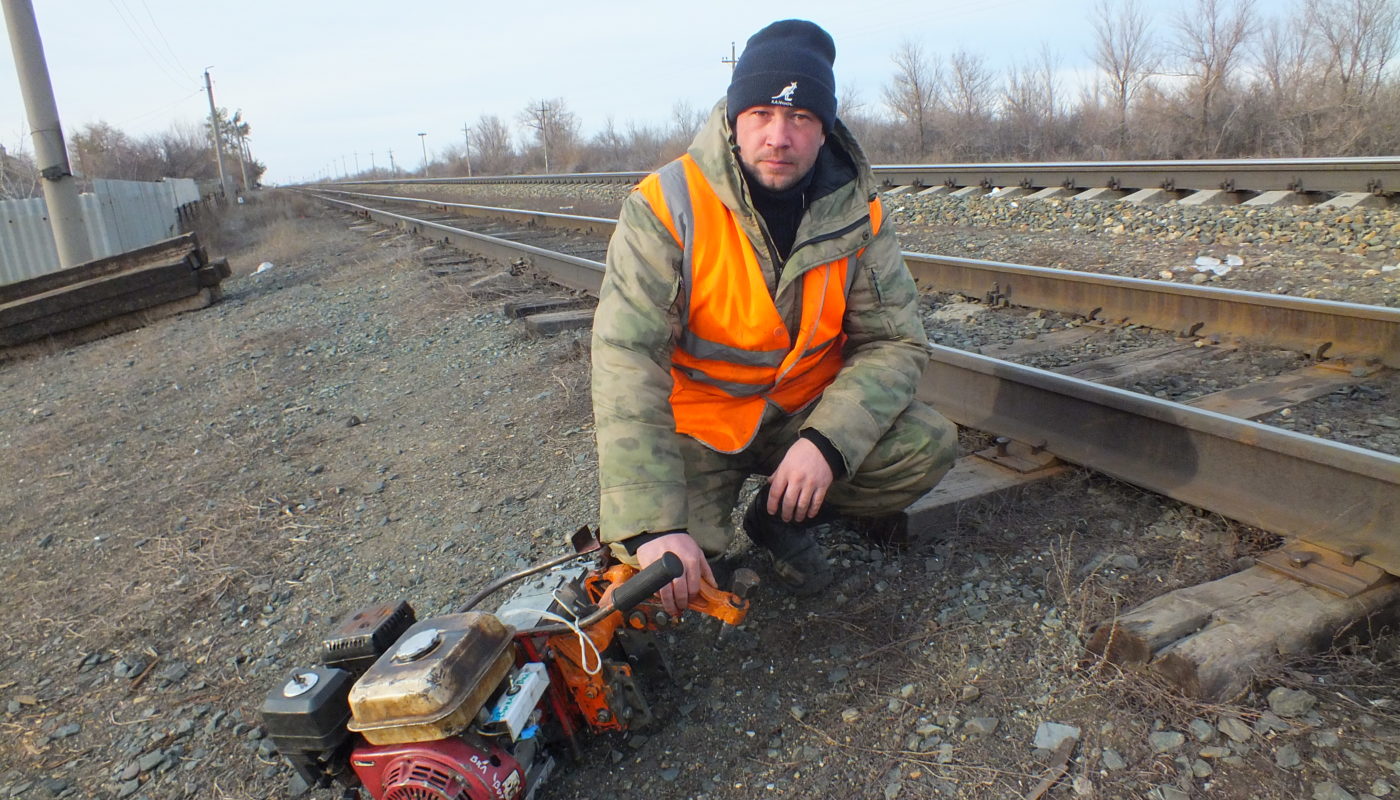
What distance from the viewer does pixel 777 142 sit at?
2311mm

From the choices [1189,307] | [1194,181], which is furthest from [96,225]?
[1189,307]

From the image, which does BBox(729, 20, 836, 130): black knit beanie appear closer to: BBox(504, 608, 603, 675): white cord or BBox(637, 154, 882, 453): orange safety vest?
BBox(637, 154, 882, 453): orange safety vest

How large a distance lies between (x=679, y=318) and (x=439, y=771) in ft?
4.10

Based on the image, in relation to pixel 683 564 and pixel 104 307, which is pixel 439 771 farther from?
pixel 104 307

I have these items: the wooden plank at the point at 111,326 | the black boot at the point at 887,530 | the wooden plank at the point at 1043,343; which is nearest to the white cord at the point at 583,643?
the black boot at the point at 887,530

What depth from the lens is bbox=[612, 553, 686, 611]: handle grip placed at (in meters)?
1.86

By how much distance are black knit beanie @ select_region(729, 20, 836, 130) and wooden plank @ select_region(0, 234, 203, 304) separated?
931 centimetres

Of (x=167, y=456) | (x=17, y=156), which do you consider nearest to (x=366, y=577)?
(x=167, y=456)

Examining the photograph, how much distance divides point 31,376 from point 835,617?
26.5 ft

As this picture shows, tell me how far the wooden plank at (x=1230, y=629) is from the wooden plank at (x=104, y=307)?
32.3 feet

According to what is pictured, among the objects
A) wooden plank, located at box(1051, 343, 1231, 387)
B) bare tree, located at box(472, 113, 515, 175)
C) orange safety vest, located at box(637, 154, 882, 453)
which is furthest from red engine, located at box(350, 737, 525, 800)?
bare tree, located at box(472, 113, 515, 175)

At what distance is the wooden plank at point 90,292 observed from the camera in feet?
28.3

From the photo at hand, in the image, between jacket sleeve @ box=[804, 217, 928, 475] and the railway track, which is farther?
the railway track

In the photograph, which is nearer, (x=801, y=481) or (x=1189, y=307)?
(x=801, y=481)
